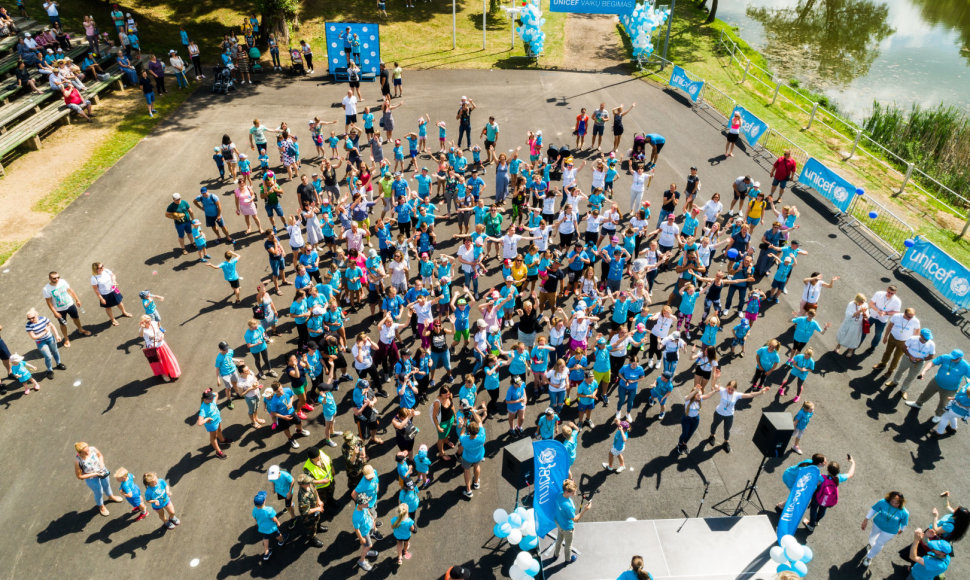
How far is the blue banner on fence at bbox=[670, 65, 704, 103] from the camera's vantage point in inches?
1065

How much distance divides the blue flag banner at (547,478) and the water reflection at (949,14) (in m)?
48.5

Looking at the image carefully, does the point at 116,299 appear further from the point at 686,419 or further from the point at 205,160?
the point at 686,419

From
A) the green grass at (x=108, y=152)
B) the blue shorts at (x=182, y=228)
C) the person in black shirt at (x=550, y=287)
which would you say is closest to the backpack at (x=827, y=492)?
the person in black shirt at (x=550, y=287)

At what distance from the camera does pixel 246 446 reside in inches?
467

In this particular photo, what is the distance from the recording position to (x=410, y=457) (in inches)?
448

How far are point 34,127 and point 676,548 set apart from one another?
85.3ft

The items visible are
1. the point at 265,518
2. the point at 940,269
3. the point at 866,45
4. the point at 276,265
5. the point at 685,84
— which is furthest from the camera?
the point at 866,45

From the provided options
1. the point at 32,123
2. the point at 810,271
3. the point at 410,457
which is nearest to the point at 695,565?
the point at 410,457

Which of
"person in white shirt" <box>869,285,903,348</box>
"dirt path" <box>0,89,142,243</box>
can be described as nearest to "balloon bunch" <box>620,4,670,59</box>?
"person in white shirt" <box>869,285,903,348</box>

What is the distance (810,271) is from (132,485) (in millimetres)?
17493

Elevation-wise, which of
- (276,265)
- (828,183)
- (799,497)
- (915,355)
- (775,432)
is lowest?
(799,497)

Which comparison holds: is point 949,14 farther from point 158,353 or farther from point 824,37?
point 158,353

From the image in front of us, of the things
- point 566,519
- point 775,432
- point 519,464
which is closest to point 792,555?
point 775,432

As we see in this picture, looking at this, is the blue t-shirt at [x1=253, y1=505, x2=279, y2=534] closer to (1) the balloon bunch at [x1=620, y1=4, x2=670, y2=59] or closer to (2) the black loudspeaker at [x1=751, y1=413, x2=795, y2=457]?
Result: (2) the black loudspeaker at [x1=751, y1=413, x2=795, y2=457]
